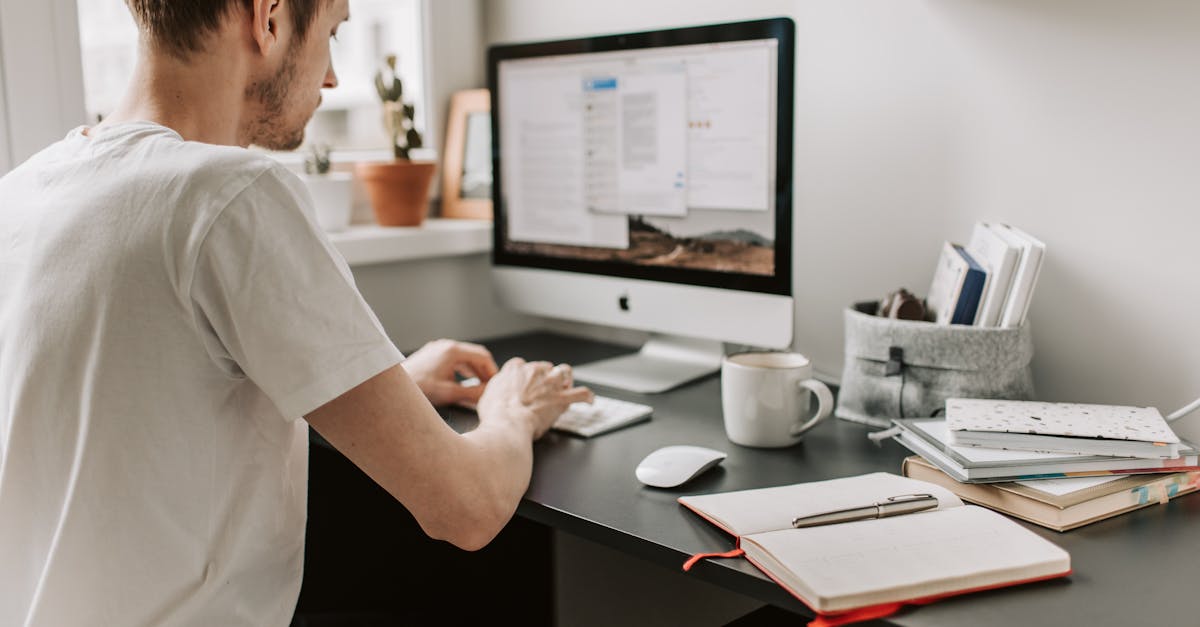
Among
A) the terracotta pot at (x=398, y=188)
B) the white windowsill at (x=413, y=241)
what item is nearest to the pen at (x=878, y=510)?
the white windowsill at (x=413, y=241)

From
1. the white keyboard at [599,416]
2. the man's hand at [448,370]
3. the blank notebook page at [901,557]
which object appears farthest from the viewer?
the man's hand at [448,370]

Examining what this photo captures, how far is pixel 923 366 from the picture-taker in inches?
47.5

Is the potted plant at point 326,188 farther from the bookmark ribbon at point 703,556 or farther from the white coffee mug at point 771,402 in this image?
the bookmark ribbon at point 703,556

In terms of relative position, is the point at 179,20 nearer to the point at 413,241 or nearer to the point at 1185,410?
the point at 413,241

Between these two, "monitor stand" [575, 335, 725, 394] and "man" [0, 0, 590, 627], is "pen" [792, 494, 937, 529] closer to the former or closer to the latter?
"man" [0, 0, 590, 627]

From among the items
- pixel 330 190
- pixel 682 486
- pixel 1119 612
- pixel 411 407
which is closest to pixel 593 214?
pixel 330 190

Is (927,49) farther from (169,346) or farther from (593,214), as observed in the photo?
(169,346)

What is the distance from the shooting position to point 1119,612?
77 centimetres

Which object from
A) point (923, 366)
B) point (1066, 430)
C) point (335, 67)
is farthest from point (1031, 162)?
point (335, 67)

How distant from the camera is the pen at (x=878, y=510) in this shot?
90 cm

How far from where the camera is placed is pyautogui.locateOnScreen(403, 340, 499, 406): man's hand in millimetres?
1366

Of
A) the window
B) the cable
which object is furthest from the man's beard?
the cable

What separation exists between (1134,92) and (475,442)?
0.87m

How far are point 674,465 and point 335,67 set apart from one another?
1469mm
